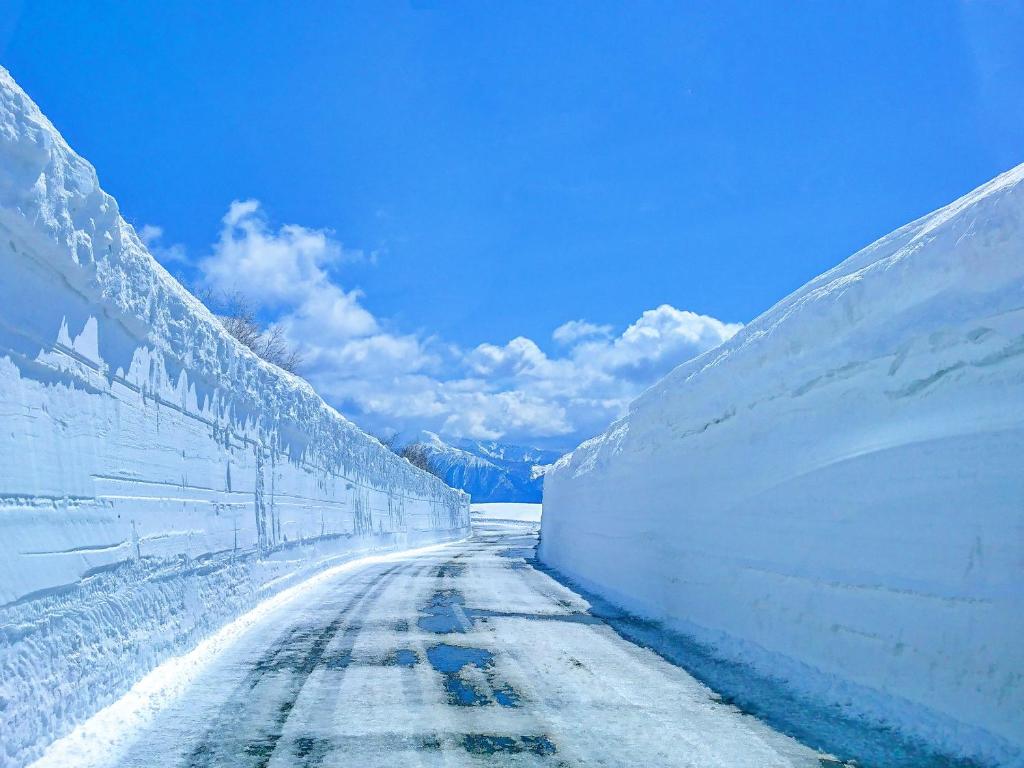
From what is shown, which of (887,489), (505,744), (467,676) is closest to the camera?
(505,744)

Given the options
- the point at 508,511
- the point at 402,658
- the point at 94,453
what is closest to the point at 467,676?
the point at 402,658

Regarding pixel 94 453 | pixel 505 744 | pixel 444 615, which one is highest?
pixel 94 453

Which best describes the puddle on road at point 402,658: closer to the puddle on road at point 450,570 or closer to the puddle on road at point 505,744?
the puddle on road at point 505,744

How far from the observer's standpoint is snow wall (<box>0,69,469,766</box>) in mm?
4574

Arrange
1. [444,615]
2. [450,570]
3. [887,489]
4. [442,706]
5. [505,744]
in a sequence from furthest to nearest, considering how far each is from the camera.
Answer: [450,570] < [444,615] < [887,489] < [442,706] < [505,744]

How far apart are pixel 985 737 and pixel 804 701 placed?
1717mm

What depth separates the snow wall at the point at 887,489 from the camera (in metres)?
5.17

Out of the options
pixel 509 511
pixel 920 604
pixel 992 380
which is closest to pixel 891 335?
pixel 992 380

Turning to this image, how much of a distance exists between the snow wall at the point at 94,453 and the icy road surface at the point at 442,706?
0.63 m

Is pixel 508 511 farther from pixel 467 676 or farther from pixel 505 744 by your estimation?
pixel 505 744

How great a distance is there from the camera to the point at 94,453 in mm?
5840

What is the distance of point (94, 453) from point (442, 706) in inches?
134

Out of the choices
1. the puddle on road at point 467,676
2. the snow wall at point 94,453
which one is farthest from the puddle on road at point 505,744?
the snow wall at point 94,453

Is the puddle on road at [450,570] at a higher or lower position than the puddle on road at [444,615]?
lower
